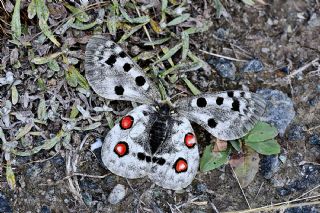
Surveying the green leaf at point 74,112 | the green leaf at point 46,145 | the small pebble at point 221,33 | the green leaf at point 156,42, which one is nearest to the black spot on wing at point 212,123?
the green leaf at point 156,42

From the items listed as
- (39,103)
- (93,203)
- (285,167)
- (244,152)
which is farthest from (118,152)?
(285,167)

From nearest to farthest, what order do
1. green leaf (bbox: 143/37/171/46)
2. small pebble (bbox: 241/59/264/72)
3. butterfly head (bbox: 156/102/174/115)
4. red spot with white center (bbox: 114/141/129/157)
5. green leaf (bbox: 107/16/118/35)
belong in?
1. red spot with white center (bbox: 114/141/129/157)
2. butterfly head (bbox: 156/102/174/115)
3. green leaf (bbox: 107/16/118/35)
4. green leaf (bbox: 143/37/171/46)
5. small pebble (bbox: 241/59/264/72)

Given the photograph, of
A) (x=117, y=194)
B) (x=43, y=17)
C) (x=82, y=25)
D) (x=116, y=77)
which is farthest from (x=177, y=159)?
(x=43, y=17)

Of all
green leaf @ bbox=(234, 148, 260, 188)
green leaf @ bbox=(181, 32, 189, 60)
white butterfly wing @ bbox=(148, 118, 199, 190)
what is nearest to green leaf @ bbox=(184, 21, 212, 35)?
green leaf @ bbox=(181, 32, 189, 60)

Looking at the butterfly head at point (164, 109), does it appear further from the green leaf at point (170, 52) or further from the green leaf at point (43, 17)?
the green leaf at point (43, 17)

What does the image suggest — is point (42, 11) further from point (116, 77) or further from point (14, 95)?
point (116, 77)

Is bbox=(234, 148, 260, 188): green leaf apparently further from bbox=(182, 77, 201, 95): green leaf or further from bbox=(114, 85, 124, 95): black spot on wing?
bbox=(114, 85, 124, 95): black spot on wing
